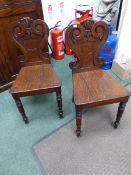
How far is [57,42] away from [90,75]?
119cm

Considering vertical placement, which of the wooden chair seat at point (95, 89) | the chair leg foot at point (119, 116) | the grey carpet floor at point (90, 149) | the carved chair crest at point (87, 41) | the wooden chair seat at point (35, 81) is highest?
the carved chair crest at point (87, 41)

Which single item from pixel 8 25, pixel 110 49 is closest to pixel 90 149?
pixel 110 49

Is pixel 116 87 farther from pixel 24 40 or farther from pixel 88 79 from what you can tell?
pixel 24 40

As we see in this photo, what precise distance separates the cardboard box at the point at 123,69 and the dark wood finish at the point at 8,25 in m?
1.21

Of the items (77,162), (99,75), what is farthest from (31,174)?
(99,75)

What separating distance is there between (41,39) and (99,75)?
679mm

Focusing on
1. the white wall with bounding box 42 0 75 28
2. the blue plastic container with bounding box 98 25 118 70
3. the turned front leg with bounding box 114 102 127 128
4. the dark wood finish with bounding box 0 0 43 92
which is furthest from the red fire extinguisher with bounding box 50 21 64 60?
the turned front leg with bounding box 114 102 127 128

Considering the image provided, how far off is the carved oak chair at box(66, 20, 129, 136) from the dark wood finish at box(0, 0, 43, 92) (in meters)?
0.64

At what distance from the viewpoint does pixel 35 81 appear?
136 centimetres

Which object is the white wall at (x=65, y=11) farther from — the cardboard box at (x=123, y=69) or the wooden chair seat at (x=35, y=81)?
the wooden chair seat at (x=35, y=81)

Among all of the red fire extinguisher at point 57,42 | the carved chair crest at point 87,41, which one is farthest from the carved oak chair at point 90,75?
the red fire extinguisher at point 57,42

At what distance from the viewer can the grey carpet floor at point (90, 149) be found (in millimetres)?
→ 1156

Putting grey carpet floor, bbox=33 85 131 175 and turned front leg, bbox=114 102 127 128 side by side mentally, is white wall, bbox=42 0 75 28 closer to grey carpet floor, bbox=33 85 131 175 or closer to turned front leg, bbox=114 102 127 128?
grey carpet floor, bbox=33 85 131 175

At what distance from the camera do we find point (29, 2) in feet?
5.32
